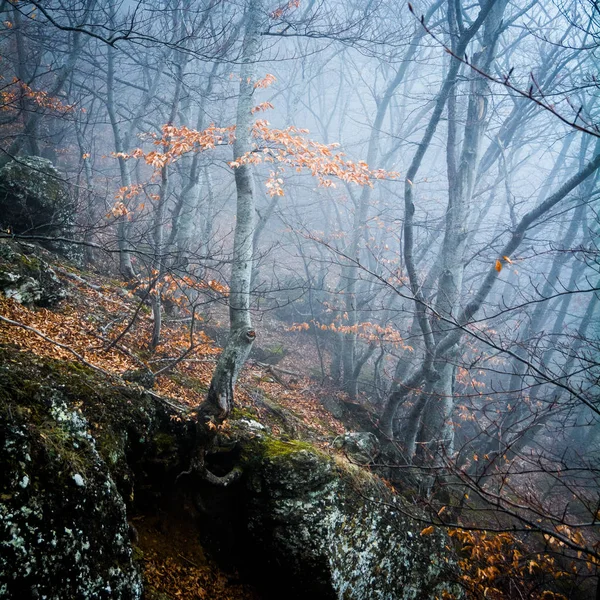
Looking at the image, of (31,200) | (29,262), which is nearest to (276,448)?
(29,262)

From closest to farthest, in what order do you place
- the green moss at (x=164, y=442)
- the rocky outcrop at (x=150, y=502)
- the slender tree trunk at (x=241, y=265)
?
1. the rocky outcrop at (x=150, y=502)
2. the green moss at (x=164, y=442)
3. the slender tree trunk at (x=241, y=265)

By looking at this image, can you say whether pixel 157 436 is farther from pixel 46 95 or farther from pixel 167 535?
pixel 46 95

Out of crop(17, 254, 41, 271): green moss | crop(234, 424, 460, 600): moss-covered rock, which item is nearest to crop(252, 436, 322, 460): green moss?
crop(234, 424, 460, 600): moss-covered rock

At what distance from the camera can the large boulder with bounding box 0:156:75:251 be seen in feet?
21.6

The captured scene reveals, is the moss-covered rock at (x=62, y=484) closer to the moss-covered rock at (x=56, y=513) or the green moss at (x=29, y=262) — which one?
the moss-covered rock at (x=56, y=513)

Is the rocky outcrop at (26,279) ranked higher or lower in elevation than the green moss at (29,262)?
lower

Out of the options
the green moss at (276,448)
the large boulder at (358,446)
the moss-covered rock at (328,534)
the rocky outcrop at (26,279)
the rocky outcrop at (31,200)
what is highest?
the rocky outcrop at (31,200)

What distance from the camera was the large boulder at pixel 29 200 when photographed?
659 centimetres

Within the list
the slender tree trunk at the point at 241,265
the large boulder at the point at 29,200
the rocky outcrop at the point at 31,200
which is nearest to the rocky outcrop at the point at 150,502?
the slender tree trunk at the point at 241,265

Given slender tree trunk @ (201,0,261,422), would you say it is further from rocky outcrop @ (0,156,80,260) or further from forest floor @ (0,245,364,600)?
A: rocky outcrop @ (0,156,80,260)

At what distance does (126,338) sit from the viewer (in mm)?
5742

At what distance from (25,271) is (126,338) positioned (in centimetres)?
168

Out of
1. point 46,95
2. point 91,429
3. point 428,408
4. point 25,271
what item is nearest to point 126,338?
point 25,271

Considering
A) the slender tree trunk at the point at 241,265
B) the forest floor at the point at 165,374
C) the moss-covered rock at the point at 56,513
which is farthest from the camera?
the slender tree trunk at the point at 241,265
